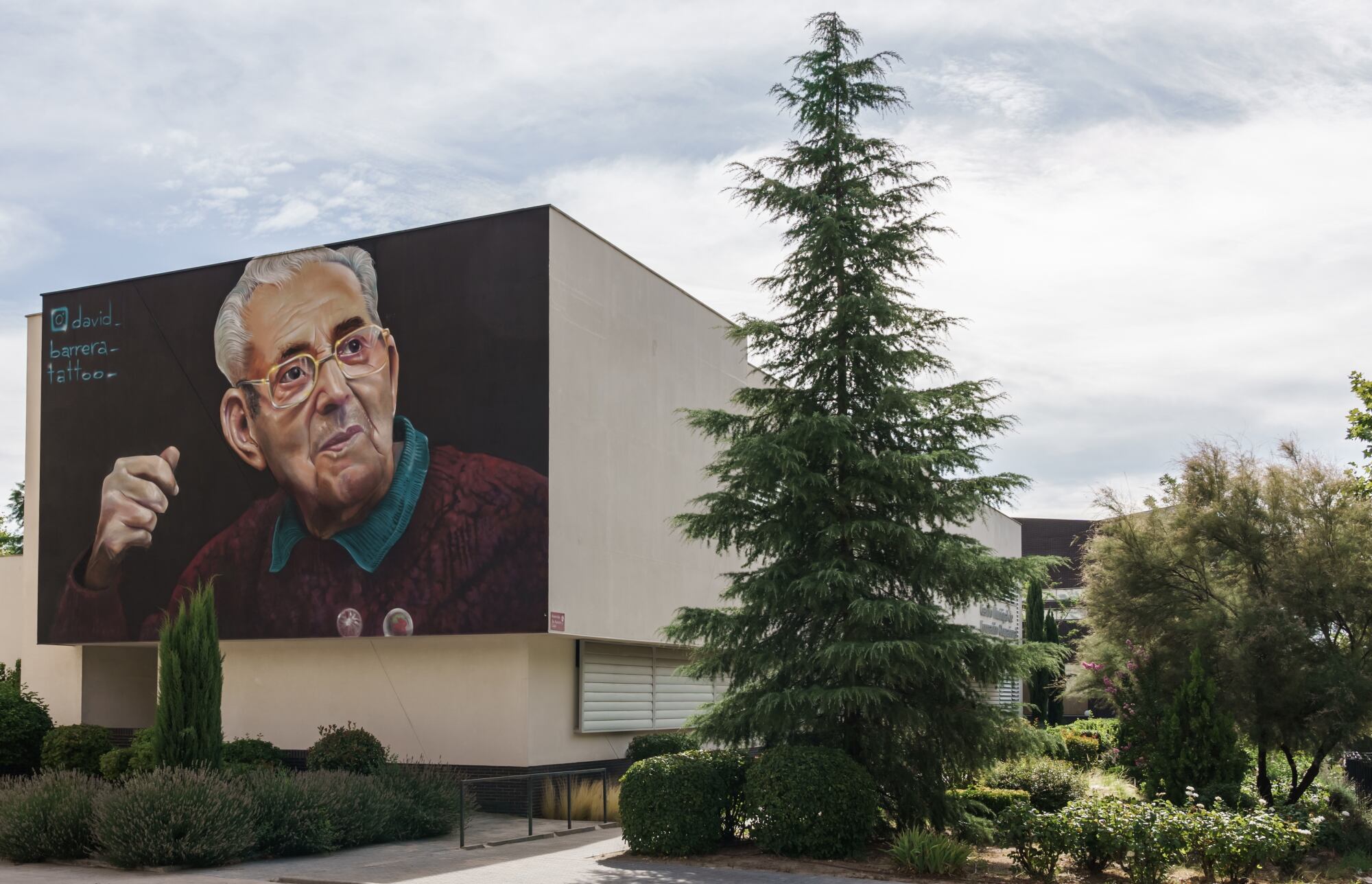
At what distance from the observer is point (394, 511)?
22.6 metres

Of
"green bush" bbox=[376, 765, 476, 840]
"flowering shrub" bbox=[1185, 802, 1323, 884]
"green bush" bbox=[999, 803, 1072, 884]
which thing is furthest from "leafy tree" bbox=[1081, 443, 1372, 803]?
"green bush" bbox=[376, 765, 476, 840]

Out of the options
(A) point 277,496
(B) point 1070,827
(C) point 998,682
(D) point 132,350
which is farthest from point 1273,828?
(D) point 132,350

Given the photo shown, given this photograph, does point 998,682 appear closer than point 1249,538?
Yes

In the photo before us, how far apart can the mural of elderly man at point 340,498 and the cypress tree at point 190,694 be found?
4593 mm

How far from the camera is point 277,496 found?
77.7 ft

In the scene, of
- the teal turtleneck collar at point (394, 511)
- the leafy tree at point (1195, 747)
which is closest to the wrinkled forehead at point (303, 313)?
the teal turtleneck collar at point (394, 511)

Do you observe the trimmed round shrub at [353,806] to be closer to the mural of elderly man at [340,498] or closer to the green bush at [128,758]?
the mural of elderly man at [340,498]

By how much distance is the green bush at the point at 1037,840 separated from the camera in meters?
14.2

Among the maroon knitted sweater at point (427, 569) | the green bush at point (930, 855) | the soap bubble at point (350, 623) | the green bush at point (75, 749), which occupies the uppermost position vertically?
the maroon knitted sweater at point (427, 569)

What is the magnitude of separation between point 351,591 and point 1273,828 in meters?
15.2

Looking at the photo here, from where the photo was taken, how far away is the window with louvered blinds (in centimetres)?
2373

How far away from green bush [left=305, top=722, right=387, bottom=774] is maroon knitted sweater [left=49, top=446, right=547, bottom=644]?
197cm

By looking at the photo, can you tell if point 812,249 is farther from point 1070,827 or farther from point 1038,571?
point 1070,827

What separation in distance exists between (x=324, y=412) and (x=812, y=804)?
12.4 m
